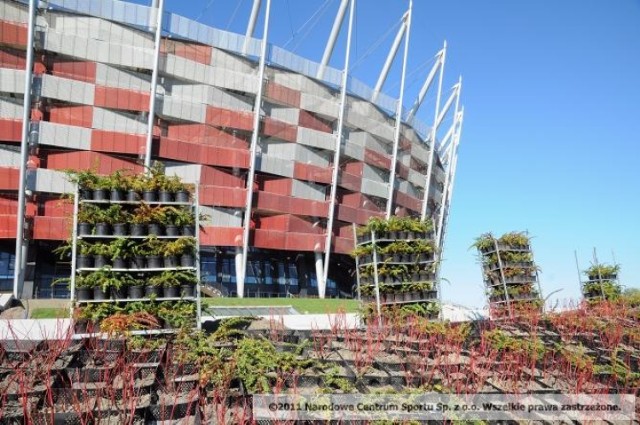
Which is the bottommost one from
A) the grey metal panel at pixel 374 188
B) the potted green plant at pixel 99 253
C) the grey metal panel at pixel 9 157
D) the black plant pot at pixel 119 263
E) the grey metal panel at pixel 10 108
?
the black plant pot at pixel 119 263

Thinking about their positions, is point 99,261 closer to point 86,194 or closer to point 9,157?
point 86,194

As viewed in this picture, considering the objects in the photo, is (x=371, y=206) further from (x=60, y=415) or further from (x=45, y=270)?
(x=60, y=415)

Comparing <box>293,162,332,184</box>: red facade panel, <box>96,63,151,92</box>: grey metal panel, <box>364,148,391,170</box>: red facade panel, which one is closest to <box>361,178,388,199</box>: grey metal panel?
<box>364,148,391,170</box>: red facade panel

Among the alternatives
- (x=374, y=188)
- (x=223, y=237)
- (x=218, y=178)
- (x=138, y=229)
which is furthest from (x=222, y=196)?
(x=138, y=229)

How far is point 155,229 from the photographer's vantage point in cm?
895

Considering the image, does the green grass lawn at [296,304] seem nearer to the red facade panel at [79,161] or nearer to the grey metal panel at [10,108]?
the red facade panel at [79,161]

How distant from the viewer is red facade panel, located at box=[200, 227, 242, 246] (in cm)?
3478

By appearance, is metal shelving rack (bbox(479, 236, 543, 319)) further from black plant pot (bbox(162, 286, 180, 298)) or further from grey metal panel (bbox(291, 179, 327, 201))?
grey metal panel (bbox(291, 179, 327, 201))

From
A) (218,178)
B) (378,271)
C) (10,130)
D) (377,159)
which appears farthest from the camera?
(377,159)

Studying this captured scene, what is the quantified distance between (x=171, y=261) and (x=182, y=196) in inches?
55.8

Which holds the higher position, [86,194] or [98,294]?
[86,194]

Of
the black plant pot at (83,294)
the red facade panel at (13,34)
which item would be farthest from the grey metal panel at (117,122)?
the black plant pot at (83,294)

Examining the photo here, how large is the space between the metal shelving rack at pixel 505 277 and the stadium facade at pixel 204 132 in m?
18.3

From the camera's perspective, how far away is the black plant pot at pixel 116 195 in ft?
29.6
